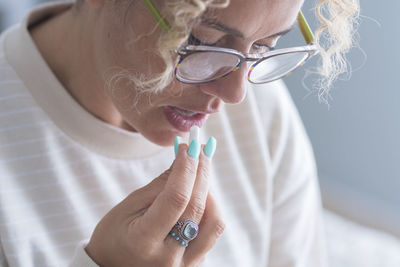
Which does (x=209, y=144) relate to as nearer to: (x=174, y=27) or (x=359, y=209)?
(x=174, y=27)

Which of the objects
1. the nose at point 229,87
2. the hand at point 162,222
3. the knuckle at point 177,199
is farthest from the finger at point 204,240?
the nose at point 229,87

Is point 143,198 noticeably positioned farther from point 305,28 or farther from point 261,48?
point 305,28

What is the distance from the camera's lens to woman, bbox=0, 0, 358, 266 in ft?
2.80

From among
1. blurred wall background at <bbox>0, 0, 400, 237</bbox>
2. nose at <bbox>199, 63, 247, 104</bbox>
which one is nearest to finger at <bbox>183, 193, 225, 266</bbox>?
nose at <bbox>199, 63, 247, 104</bbox>

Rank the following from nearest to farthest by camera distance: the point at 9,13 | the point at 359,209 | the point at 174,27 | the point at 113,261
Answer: the point at 174,27 < the point at 113,261 < the point at 9,13 < the point at 359,209

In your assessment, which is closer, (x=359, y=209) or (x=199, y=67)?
(x=199, y=67)

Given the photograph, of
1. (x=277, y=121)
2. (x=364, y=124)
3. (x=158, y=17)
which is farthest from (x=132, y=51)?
(x=364, y=124)

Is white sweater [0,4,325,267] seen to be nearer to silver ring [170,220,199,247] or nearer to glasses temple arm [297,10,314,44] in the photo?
silver ring [170,220,199,247]

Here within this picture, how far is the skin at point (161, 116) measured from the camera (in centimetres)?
84

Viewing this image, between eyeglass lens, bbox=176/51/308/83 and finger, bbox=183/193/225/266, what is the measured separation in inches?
9.7

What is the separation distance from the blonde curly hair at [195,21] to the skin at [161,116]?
2 centimetres

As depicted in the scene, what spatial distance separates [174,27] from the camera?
2.60 feet

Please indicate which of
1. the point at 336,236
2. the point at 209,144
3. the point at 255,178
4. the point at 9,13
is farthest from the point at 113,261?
the point at 9,13

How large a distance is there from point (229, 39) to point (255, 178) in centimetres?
58
